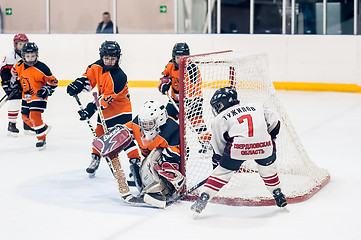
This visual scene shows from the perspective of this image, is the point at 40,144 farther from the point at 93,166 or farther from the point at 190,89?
the point at 190,89

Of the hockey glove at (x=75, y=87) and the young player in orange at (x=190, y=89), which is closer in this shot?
the hockey glove at (x=75, y=87)

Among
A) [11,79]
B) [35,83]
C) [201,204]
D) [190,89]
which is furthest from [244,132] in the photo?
[11,79]

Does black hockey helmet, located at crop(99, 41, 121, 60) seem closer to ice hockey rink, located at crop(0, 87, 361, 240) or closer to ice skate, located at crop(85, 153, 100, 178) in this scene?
ice skate, located at crop(85, 153, 100, 178)

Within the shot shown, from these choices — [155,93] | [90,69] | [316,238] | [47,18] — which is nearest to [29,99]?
[90,69]

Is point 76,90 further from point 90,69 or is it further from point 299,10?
point 299,10

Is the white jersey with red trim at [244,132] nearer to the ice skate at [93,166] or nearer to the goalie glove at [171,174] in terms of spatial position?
the goalie glove at [171,174]

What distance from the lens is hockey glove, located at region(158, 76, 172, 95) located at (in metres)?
5.67

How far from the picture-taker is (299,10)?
35.4 feet

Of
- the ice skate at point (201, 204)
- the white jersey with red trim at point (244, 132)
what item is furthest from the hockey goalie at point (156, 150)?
the white jersey with red trim at point (244, 132)

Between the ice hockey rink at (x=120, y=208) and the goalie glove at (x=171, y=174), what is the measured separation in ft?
0.47

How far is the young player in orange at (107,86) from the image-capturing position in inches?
194

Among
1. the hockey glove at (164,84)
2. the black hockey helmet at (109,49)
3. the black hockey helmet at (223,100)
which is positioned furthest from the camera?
the hockey glove at (164,84)

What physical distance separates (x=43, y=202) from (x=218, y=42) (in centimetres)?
662

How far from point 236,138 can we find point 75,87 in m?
1.57
